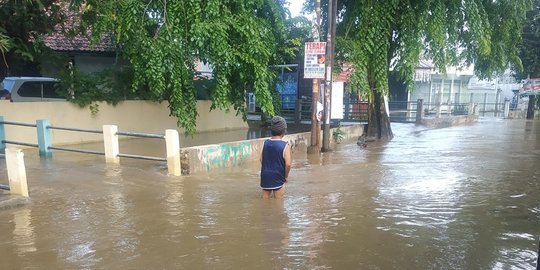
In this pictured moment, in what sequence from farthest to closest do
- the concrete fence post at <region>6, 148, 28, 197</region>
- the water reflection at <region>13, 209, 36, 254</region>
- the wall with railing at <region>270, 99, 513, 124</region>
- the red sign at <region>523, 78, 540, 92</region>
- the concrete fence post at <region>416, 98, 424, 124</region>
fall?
the red sign at <region>523, 78, 540, 92</region> → the concrete fence post at <region>416, 98, 424, 124</region> → the wall with railing at <region>270, 99, 513, 124</region> → the concrete fence post at <region>6, 148, 28, 197</region> → the water reflection at <region>13, 209, 36, 254</region>

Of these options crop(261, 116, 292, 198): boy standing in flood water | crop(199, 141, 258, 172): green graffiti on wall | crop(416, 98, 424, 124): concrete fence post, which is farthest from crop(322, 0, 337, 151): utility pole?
crop(416, 98, 424, 124): concrete fence post

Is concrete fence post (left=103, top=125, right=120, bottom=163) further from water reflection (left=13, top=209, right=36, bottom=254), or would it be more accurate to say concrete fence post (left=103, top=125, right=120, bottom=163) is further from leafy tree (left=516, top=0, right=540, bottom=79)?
leafy tree (left=516, top=0, right=540, bottom=79)

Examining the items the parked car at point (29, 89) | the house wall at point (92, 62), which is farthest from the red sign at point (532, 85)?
the parked car at point (29, 89)

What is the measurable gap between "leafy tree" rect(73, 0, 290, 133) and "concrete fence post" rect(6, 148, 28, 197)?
4370 millimetres

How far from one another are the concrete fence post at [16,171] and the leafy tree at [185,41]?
437 cm

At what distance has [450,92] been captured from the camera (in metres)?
34.8

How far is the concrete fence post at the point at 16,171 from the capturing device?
21.1ft

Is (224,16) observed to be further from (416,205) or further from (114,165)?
(416,205)

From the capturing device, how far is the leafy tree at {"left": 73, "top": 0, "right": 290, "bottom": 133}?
34.6 feet

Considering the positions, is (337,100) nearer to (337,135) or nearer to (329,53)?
(337,135)

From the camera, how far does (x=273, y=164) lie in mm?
6281

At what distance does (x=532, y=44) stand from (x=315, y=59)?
1957 cm

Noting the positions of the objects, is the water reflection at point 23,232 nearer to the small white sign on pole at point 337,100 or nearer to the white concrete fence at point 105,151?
the white concrete fence at point 105,151

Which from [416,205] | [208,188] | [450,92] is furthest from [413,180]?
[450,92]
